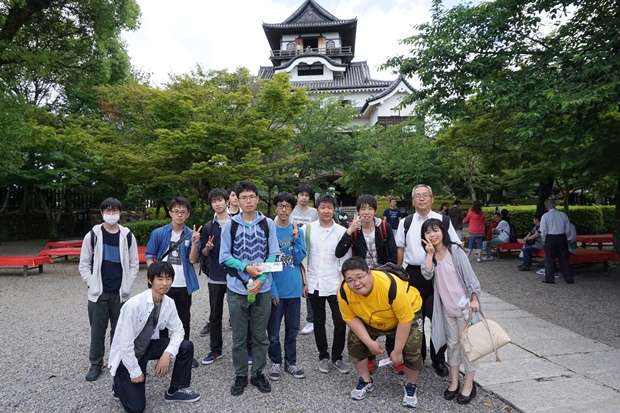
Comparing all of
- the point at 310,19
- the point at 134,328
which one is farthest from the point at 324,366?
the point at 310,19

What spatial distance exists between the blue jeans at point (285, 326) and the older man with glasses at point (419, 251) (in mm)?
1124

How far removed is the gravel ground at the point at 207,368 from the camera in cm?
301

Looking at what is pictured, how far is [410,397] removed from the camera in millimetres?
2957

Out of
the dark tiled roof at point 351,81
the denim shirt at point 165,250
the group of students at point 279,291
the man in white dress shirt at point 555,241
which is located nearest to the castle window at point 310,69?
the dark tiled roof at point 351,81

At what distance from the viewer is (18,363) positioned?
3916mm

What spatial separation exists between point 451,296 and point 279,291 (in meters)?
1.49

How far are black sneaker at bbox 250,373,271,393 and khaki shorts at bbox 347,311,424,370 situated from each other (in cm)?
76

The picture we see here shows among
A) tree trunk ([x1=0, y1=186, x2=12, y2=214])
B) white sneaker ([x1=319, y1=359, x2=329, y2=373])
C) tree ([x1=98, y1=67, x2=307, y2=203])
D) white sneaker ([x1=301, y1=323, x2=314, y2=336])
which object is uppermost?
tree ([x1=98, y1=67, x2=307, y2=203])

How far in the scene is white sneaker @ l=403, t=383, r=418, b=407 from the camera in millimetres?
2934

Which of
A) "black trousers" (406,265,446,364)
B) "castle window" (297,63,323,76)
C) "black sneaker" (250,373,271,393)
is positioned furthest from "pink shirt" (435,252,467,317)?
"castle window" (297,63,323,76)

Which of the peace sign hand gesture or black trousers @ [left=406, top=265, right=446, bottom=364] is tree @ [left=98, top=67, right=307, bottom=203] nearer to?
black trousers @ [left=406, top=265, right=446, bottom=364]

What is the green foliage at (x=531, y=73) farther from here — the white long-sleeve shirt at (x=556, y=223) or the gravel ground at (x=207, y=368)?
the gravel ground at (x=207, y=368)

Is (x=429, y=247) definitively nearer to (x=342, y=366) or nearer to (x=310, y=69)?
(x=342, y=366)

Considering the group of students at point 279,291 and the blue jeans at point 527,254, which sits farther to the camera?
the blue jeans at point 527,254
